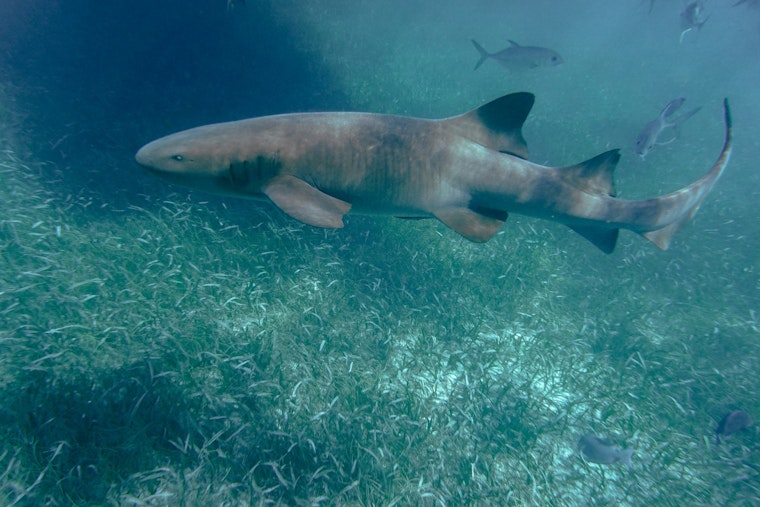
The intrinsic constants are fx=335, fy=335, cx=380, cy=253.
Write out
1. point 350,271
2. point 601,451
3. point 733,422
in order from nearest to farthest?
point 601,451, point 733,422, point 350,271

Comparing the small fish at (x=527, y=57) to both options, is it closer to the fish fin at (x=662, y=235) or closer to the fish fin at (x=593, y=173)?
the fish fin at (x=662, y=235)

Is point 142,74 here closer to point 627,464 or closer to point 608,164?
point 608,164

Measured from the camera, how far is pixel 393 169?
11.6 ft

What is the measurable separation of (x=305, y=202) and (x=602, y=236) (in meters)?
3.92

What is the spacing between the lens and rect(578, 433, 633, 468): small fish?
14.3 feet

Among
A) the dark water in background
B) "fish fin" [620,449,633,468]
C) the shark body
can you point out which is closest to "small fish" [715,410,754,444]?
the dark water in background

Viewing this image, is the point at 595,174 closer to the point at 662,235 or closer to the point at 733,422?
the point at 662,235

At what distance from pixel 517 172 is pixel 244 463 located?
166 inches

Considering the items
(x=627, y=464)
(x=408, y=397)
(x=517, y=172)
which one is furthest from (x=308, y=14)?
(x=627, y=464)

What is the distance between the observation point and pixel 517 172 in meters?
3.74

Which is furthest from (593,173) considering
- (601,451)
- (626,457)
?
(626,457)

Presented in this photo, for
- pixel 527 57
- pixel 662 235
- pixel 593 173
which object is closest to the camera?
pixel 593 173

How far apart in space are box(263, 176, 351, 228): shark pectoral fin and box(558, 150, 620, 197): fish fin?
8.87ft

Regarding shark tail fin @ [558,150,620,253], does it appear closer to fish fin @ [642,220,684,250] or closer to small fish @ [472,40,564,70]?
fish fin @ [642,220,684,250]
